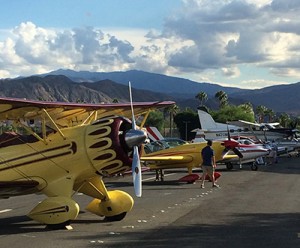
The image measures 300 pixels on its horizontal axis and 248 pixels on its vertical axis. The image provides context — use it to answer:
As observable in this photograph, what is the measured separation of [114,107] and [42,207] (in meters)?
3.15

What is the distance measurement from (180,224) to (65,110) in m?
3.62

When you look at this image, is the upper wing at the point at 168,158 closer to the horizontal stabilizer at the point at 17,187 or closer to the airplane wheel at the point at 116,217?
the airplane wheel at the point at 116,217

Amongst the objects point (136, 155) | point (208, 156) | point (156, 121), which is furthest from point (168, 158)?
point (156, 121)

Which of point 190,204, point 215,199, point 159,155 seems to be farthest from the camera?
point 159,155

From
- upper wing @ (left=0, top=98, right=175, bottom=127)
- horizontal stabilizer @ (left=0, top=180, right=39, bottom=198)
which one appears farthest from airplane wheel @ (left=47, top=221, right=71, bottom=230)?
upper wing @ (left=0, top=98, right=175, bottom=127)

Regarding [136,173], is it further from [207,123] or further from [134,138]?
[207,123]

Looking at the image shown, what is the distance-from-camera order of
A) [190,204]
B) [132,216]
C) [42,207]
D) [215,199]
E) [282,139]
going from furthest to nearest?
1. [282,139]
2. [215,199]
3. [190,204]
4. [132,216]
5. [42,207]

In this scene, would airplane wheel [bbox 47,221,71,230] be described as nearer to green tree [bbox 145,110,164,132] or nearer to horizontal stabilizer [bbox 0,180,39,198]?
horizontal stabilizer [bbox 0,180,39,198]

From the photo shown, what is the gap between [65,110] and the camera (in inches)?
455

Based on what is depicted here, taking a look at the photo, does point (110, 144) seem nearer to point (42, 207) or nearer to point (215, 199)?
point (42, 207)

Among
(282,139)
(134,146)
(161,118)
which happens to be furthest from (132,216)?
(161,118)

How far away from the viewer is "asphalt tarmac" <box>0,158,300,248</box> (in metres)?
8.43

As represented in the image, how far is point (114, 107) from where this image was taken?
39.8ft

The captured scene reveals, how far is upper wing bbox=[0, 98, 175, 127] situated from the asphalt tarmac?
7.20 ft
